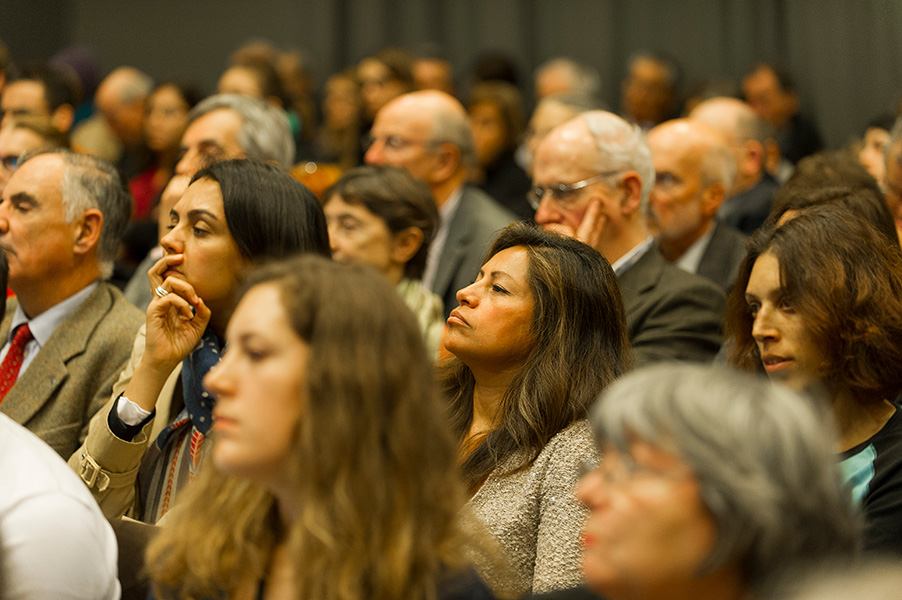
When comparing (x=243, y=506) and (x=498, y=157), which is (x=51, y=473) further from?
(x=498, y=157)

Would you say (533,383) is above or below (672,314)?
above

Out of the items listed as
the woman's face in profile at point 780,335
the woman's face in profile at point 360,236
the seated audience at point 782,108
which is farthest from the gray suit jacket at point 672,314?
the seated audience at point 782,108

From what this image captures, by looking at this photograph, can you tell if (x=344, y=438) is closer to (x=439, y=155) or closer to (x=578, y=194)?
(x=578, y=194)

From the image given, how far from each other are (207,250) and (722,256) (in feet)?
6.37

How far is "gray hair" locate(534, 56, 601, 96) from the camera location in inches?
264

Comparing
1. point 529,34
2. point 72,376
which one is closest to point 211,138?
point 72,376

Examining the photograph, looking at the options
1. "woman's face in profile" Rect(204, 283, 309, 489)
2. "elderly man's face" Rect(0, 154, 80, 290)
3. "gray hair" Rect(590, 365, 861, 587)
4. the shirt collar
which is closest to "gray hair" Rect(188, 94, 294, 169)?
"elderly man's face" Rect(0, 154, 80, 290)

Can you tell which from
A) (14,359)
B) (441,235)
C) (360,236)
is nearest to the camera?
(14,359)

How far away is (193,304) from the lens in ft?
7.75

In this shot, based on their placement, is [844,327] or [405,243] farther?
[405,243]

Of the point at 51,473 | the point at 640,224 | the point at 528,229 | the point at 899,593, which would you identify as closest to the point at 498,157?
the point at 640,224

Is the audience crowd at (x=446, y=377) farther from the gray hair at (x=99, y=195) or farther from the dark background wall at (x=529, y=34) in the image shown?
the dark background wall at (x=529, y=34)

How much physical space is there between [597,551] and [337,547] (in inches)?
13.9

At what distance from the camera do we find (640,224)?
124 inches
